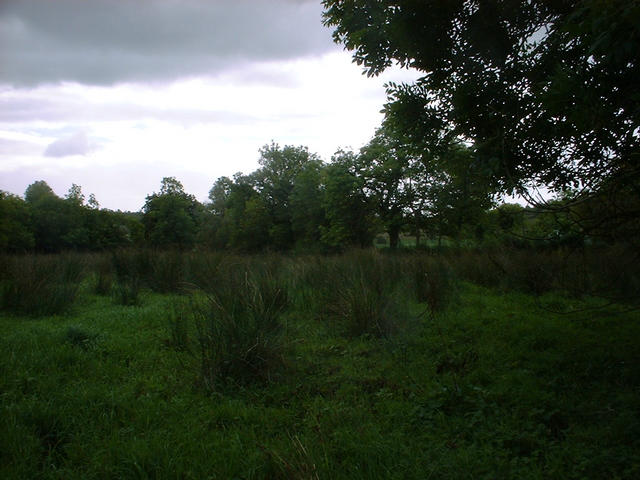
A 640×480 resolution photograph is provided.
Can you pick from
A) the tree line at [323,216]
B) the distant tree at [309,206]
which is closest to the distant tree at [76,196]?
the tree line at [323,216]

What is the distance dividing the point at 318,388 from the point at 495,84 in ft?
11.1

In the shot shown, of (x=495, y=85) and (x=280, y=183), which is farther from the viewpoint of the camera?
(x=280, y=183)

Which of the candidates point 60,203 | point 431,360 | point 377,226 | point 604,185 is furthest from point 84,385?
point 60,203

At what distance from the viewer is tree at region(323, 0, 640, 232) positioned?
10.2 ft

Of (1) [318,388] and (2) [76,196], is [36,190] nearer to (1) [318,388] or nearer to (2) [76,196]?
(2) [76,196]

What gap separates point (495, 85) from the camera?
374 cm

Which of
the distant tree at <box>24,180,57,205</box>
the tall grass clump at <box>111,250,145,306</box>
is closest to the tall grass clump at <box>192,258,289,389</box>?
the tall grass clump at <box>111,250,145,306</box>

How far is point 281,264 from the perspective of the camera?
31.5 feet

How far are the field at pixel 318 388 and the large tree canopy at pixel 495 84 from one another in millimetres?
1179

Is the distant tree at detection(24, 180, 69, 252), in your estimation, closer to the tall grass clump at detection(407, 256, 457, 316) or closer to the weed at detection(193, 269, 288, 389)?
the tall grass clump at detection(407, 256, 457, 316)

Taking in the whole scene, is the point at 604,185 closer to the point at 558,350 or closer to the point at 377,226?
the point at 558,350

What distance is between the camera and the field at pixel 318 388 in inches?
98.0

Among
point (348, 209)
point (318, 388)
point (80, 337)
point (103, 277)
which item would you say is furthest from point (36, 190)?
point (318, 388)

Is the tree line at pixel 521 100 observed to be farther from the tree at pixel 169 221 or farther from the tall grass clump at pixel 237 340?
the tree at pixel 169 221
